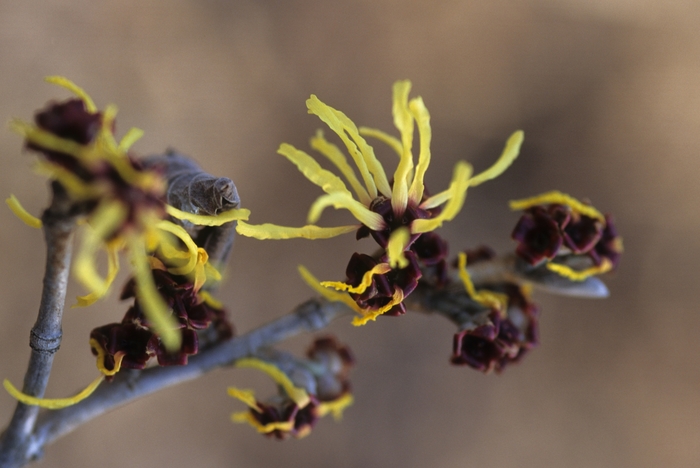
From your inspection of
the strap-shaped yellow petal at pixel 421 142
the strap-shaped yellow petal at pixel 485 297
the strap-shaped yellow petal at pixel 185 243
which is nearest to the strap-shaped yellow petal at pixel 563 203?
the strap-shaped yellow petal at pixel 485 297

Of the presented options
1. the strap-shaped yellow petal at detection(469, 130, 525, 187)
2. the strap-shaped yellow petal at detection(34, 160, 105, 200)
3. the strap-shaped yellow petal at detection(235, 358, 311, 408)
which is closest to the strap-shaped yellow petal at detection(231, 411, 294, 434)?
the strap-shaped yellow petal at detection(235, 358, 311, 408)

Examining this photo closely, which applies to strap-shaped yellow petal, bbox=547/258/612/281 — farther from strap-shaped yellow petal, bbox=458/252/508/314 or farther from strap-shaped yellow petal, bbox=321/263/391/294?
strap-shaped yellow petal, bbox=321/263/391/294

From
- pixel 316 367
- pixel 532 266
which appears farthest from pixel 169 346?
pixel 532 266

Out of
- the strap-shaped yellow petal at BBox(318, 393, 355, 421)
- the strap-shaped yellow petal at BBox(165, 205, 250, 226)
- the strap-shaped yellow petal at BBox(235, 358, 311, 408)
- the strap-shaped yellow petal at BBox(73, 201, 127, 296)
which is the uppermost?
the strap-shaped yellow petal at BBox(73, 201, 127, 296)

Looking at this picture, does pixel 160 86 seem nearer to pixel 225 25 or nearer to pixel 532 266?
pixel 225 25

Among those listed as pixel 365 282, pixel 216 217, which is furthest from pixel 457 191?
pixel 216 217

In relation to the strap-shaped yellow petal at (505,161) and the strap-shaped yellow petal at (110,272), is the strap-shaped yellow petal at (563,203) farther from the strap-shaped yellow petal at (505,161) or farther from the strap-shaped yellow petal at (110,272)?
the strap-shaped yellow petal at (110,272)
